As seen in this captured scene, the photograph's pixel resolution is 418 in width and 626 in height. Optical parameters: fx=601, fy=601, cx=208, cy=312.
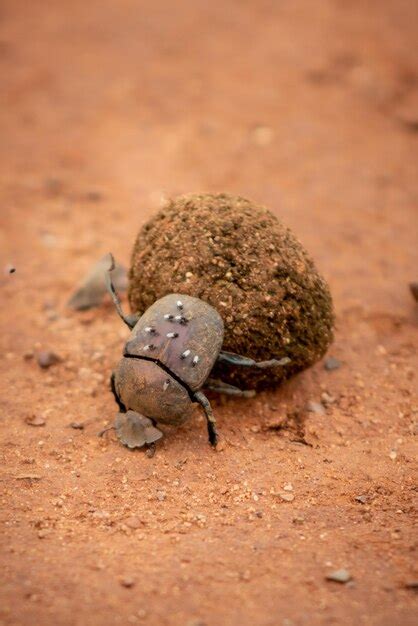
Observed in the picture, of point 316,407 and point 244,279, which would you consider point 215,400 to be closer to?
point 316,407

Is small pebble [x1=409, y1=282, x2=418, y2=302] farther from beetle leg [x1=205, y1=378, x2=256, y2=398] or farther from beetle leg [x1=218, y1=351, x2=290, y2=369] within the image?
beetle leg [x1=205, y1=378, x2=256, y2=398]

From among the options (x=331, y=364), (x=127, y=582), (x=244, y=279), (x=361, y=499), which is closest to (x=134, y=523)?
(x=127, y=582)

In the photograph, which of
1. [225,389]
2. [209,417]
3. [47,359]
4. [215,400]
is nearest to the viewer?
[209,417]

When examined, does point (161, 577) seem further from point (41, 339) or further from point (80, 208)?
point (80, 208)

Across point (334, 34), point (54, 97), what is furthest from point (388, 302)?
point (334, 34)

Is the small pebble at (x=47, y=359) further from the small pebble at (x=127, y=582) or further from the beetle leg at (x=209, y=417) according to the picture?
the small pebble at (x=127, y=582)

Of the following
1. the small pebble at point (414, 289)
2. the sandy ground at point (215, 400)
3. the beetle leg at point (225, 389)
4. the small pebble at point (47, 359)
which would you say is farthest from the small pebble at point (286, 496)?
the small pebble at point (414, 289)

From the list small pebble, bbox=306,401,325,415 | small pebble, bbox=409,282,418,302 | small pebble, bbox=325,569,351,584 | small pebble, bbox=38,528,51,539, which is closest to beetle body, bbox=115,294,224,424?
small pebble, bbox=38,528,51,539
